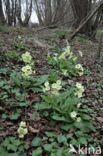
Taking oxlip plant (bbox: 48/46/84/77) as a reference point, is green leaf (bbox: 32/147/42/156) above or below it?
below

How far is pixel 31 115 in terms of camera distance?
3.82m

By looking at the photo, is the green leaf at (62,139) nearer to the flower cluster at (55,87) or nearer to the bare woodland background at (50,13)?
the flower cluster at (55,87)

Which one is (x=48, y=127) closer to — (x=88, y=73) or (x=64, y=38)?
(x=88, y=73)

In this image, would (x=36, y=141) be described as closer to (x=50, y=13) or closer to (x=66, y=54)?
(x=66, y=54)

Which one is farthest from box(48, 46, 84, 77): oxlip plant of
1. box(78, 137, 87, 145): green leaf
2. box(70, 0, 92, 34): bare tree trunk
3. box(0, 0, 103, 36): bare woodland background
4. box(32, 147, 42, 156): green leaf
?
box(70, 0, 92, 34): bare tree trunk

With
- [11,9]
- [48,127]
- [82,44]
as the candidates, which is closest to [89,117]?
[48,127]

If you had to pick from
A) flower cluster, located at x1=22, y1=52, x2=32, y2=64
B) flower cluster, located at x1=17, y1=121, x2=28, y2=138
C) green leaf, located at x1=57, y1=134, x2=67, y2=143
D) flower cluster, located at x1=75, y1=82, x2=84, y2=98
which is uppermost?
flower cluster, located at x1=22, y1=52, x2=32, y2=64

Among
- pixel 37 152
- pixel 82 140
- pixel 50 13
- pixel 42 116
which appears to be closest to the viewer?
pixel 37 152

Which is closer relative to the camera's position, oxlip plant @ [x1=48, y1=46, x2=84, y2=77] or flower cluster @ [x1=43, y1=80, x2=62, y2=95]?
flower cluster @ [x1=43, y1=80, x2=62, y2=95]

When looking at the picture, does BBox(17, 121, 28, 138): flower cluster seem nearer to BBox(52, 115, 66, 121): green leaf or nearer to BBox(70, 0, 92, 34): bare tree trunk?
BBox(52, 115, 66, 121): green leaf

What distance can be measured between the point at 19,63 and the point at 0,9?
26.1 ft

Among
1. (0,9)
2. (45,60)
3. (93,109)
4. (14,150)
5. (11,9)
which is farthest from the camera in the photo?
(11,9)

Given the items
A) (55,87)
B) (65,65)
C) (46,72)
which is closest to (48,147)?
(55,87)

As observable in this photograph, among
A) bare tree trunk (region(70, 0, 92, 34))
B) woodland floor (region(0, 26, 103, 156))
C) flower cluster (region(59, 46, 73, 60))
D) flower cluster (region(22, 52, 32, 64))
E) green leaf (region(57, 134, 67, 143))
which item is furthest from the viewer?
bare tree trunk (region(70, 0, 92, 34))
